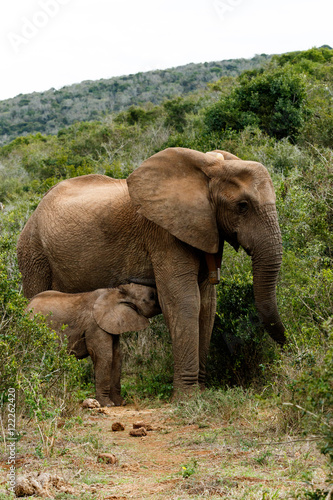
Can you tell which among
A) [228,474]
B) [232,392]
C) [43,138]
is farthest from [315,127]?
[43,138]

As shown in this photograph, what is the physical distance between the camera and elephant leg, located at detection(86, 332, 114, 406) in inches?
311

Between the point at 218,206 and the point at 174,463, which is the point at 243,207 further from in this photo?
the point at 174,463

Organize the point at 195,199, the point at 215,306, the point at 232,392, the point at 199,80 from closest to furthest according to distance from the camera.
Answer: the point at 232,392, the point at 195,199, the point at 215,306, the point at 199,80

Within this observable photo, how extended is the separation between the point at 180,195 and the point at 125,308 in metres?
1.46

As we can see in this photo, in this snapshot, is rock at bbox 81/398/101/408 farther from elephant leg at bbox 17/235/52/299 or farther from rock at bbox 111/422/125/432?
elephant leg at bbox 17/235/52/299

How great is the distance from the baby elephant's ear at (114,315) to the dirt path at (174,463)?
151 centimetres

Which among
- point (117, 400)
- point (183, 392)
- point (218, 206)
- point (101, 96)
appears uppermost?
point (101, 96)

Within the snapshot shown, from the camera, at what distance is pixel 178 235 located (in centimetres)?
759

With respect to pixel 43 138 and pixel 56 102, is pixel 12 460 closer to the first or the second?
pixel 43 138

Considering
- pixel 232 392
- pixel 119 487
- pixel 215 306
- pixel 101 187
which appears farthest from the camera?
pixel 101 187

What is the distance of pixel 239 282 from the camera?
8477mm

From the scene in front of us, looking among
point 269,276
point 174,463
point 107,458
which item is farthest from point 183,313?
point 107,458

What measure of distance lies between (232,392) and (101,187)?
129 inches

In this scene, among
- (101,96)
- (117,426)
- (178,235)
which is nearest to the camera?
(117,426)
